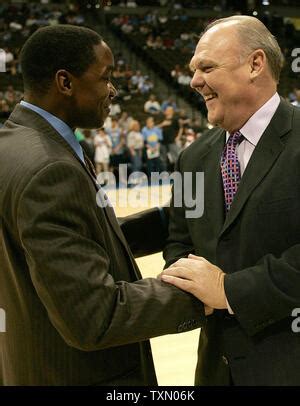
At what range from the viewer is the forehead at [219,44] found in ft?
5.28

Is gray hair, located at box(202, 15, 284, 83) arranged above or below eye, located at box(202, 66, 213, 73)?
above

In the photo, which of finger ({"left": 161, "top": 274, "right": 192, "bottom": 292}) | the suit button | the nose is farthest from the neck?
the suit button

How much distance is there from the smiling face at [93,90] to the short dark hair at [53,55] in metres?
0.02

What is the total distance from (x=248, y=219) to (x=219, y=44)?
0.50 metres

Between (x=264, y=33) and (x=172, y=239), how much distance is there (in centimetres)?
71

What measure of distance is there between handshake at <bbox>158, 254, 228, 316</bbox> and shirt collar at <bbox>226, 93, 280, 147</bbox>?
0.39m

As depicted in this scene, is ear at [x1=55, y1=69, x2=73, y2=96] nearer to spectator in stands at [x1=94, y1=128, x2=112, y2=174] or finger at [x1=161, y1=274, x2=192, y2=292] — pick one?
finger at [x1=161, y1=274, x2=192, y2=292]

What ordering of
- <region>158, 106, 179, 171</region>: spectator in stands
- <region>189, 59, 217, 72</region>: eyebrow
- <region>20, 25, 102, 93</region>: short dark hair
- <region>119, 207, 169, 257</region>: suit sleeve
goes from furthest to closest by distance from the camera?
<region>158, 106, 179, 171</region>: spectator in stands
<region>119, 207, 169, 257</region>: suit sleeve
<region>189, 59, 217, 72</region>: eyebrow
<region>20, 25, 102, 93</region>: short dark hair

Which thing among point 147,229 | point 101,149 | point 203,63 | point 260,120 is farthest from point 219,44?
point 101,149

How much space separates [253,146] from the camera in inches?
65.4

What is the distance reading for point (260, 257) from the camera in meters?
1.59

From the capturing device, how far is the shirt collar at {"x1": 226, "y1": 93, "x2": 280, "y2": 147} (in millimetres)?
1646

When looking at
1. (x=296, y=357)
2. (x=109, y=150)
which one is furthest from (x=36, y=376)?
(x=109, y=150)

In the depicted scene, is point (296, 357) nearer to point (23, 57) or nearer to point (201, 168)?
point (201, 168)
